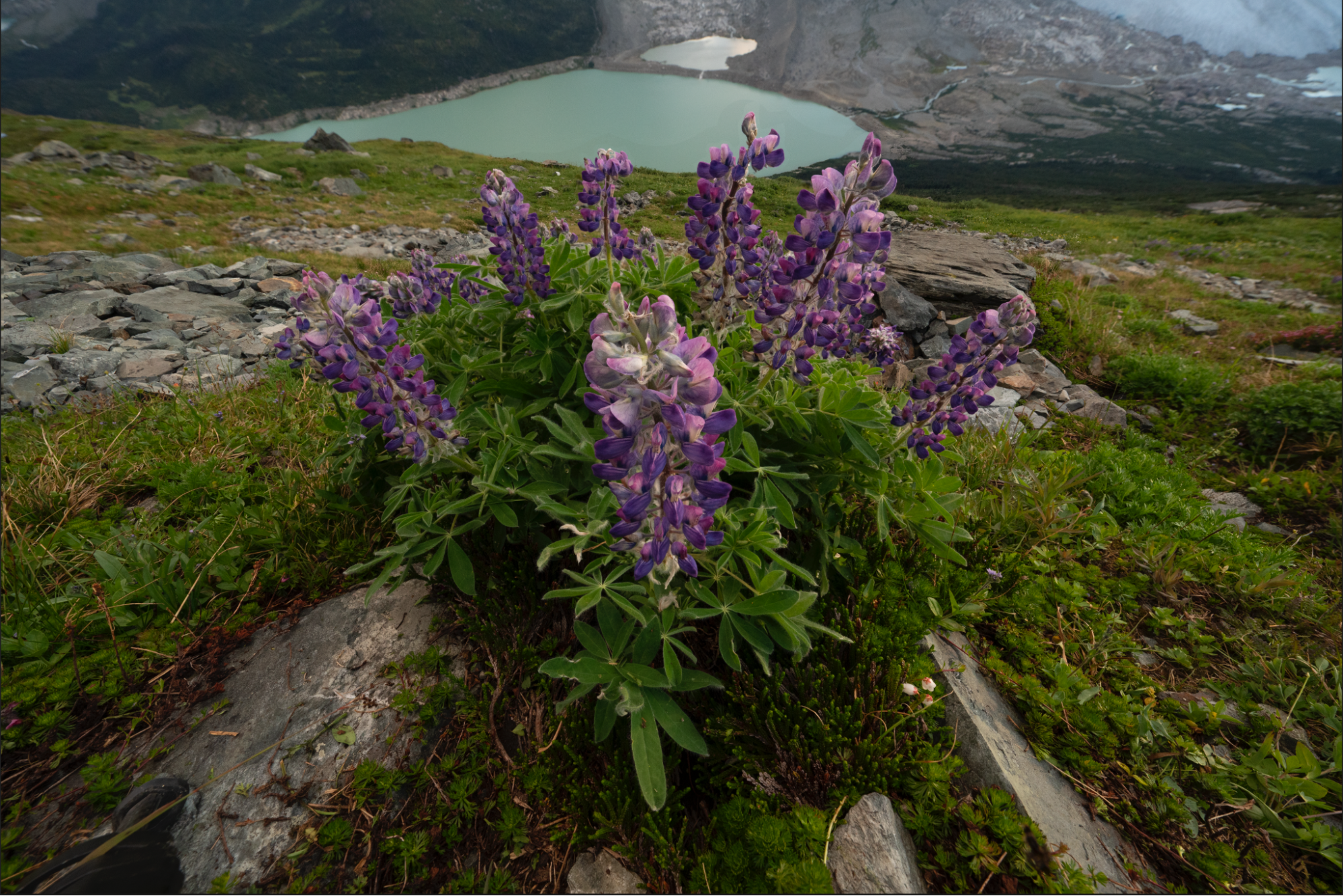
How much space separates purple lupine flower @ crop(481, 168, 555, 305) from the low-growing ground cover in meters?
0.21

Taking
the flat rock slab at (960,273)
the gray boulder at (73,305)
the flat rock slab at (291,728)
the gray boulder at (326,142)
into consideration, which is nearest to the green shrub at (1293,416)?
the flat rock slab at (960,273)

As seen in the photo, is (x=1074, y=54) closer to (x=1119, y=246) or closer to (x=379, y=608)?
(x=1119, y=246)

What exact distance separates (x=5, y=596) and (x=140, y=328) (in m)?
6.43

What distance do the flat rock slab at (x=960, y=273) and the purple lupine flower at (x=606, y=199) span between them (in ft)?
14.4

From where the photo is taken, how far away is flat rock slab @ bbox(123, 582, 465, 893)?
205 centimetres

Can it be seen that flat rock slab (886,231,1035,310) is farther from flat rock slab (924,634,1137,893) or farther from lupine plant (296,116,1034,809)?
flat rock slab (924,634,1137,893)

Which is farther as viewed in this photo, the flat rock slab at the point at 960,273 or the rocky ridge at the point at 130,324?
the flat rock slab at the point at 960,273

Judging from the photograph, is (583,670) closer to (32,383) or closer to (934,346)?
(934,346)

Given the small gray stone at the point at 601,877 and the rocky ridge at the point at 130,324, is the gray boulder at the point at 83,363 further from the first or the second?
the small gray stone at the point at 601,877

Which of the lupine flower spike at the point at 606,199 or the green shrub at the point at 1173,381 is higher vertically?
the lupine flower spike at the point at 606,199

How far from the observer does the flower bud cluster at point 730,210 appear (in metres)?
2.51

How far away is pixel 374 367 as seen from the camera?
2.15 meters

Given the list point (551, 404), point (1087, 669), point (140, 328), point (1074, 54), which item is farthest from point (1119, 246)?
point (1074, 54)

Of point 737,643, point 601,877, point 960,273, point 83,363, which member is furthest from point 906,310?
point 83,363
